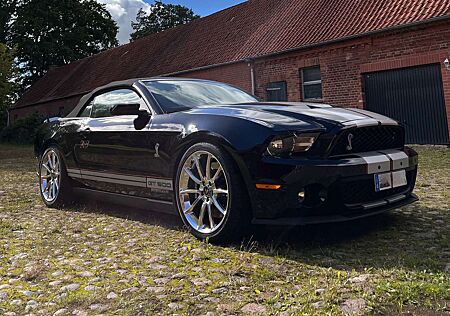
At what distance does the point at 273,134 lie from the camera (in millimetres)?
2906

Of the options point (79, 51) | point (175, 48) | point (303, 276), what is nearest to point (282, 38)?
point (175, 48)

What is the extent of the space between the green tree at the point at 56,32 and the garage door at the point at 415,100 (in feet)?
104

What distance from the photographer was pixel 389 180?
124 inches

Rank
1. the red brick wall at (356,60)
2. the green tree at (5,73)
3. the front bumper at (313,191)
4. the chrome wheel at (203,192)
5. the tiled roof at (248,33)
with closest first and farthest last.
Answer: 1. the front bumper at (313,191)
2. the chrome wheel at (203,192)
3. the red brick wall at (356,60)
4. the tiled roof at (248,33)
5. the green tree at (5,73)

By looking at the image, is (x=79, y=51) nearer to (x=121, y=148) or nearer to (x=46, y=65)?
(x=46, y=65)

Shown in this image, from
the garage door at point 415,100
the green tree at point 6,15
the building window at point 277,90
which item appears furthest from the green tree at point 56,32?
the garage door at point 415,100

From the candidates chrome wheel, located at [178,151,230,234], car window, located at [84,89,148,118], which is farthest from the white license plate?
car window, located at [84,89,148,118]

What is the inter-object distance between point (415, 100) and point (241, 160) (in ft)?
35.5

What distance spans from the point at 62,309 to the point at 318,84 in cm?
1379

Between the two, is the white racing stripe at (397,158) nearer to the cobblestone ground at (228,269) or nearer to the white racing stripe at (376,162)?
the white racing stripe at (376,162)

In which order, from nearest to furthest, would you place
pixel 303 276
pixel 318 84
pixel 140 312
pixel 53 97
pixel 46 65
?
pixel 140 312
pixel 303 276
pixel 318 84
pixel 53 97
pixel 46 65

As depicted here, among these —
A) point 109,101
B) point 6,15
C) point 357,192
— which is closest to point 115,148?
point 109,101

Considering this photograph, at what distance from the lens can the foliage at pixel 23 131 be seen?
2719 centimetres

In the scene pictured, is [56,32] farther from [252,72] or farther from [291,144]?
[291,144]
